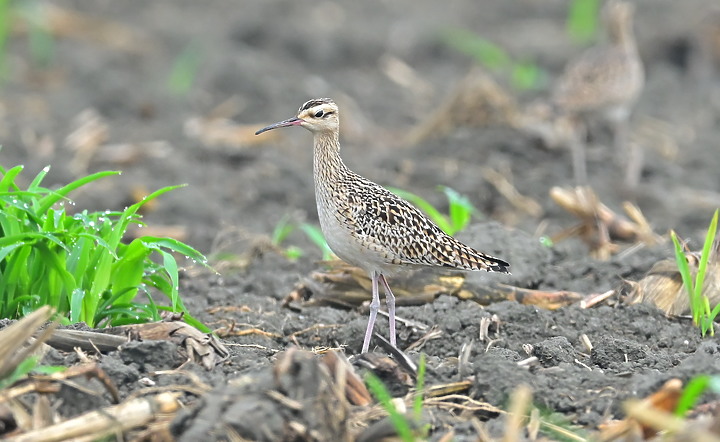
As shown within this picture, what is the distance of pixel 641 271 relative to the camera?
7855mm

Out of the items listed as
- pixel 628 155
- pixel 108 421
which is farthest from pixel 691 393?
pixel 628 155

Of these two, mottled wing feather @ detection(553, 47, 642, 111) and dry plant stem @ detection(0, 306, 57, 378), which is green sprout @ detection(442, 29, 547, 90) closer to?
mottled wing feather @ detection(553, 47, 642, 111)

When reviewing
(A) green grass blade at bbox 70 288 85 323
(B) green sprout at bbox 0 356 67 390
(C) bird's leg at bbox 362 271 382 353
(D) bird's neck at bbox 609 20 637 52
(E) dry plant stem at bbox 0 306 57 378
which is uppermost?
(D) bird's neck at bbox 609 20 637 52

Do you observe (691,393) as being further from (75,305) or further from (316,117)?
(316,117)

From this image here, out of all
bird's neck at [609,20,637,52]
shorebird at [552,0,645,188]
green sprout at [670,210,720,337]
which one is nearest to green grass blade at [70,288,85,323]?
green sprout at [670,210,720,337]

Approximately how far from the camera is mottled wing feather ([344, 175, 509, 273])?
661 centimetres

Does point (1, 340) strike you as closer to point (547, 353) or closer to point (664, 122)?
point (547, 353)

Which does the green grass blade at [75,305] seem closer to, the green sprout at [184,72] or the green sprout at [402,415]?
the green sprout at [402,415]

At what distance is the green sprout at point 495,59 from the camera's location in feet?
52.0

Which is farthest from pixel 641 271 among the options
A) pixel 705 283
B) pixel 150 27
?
pixel 150 27

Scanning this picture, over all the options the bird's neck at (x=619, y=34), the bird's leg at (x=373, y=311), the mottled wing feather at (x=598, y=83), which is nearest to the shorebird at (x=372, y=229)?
the bird's leg at (x=373, y=311)

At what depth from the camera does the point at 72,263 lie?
6051mm

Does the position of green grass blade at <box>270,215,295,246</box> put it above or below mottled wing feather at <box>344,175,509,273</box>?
below

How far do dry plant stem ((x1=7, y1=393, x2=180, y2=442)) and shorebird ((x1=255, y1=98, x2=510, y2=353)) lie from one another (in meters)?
1.90
